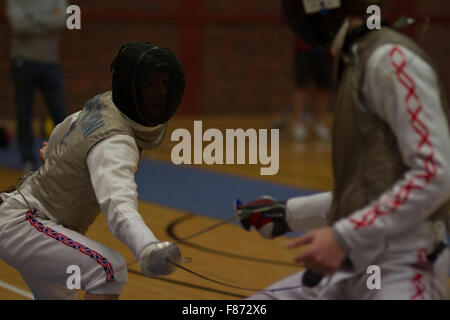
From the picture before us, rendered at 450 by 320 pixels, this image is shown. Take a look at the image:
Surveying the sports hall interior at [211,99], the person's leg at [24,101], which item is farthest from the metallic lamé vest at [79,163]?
the person's leg at [24,101]

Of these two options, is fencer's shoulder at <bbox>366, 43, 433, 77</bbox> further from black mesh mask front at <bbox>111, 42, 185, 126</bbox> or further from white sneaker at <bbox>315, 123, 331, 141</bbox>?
white sneaker at <bbox>315, 123, 331, 141</bbox>

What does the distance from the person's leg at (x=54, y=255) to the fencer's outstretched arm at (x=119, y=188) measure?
0.88 ft

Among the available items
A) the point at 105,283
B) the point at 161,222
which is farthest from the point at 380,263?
the point at 161,222

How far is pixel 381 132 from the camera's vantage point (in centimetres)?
171

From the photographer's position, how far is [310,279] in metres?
1.88

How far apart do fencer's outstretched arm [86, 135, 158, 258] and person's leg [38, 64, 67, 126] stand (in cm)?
376

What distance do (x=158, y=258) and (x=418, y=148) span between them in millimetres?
717

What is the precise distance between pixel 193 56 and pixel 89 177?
8.17m

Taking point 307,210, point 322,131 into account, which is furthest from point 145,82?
point 322,131

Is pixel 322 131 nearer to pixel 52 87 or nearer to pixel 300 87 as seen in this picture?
pixel 300 87

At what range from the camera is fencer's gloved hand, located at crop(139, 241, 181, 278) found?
1940mm

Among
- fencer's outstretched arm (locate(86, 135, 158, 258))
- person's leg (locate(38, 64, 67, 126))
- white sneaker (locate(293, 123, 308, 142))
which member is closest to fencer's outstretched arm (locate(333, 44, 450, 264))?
fencer's outstretched arm (locate(86, 135, 158, 258))

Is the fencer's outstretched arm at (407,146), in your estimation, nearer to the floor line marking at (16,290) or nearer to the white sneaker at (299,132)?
the floor line marking at (16,290)

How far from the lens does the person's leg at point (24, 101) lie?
6086 millimetres
